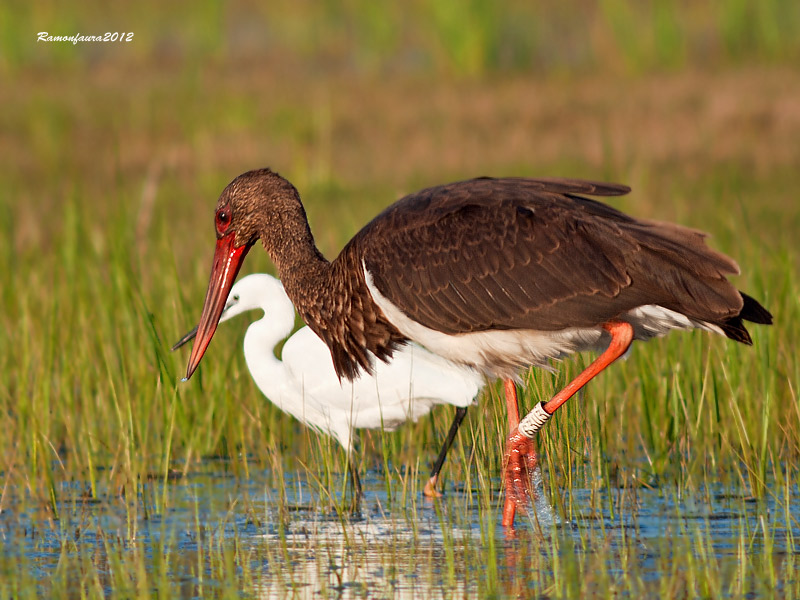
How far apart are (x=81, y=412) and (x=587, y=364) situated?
2.37 metres

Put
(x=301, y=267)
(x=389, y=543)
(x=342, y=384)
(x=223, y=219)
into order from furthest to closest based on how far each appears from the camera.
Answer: (x=223, y=219) < (x=301, y=267) < (x=342, y=384) < (x=389, y=543)

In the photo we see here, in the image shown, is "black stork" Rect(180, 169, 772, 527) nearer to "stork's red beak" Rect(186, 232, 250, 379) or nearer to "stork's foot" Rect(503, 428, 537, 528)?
"stork's foot" Rect(503, 428, 537, 528)

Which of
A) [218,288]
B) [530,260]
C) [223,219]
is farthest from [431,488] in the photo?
[223,219]

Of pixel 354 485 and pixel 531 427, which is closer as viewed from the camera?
pixel 531 427

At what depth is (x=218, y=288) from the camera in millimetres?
5926

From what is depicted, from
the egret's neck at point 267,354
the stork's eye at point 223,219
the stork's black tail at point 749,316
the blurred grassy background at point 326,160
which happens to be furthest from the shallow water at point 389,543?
the stork's eye at point 223,219

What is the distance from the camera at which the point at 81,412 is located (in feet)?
20.4

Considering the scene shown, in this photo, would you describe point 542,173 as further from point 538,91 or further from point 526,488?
point 526,488

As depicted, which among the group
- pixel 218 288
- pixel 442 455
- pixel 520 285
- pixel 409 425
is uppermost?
pixel 218 288

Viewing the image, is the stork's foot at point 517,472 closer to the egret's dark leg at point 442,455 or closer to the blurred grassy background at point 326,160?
the blurred grassy background at point 326,160

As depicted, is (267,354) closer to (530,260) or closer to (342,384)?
(342,384)

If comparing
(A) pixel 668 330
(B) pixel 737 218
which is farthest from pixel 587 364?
(B) pixel 737 218

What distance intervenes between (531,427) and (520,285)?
1.77ft

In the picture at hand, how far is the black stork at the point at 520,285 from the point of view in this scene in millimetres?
4766
